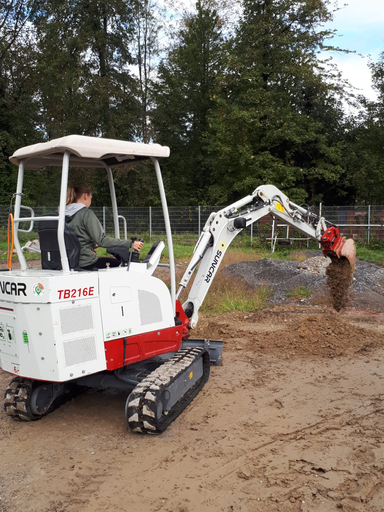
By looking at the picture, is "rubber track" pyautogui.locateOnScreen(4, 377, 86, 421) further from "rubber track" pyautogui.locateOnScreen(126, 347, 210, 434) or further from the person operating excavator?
the person operating excavator

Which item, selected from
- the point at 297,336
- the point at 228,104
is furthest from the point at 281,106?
the point at 297,336

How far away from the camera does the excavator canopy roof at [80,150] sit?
3.98 meters

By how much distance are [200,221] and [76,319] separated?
A: 16873 millimetres

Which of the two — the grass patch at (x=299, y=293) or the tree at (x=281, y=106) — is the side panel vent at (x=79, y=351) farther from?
the tree at (x=281, y=106)

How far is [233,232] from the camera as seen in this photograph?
643 centimetres

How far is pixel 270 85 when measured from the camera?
83.7 feet

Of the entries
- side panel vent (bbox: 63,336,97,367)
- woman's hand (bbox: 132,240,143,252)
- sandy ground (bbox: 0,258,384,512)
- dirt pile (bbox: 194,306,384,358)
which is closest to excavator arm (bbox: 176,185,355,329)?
sandy ground (bbox: 0,258,384,512)

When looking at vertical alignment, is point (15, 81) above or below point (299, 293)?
above

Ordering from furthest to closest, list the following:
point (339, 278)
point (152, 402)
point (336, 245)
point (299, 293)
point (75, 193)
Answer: point (299, 293) < point (339, 278) < point (336, 245) < point (75, 193) < point (152, 402)

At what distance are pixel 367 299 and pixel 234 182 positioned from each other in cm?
Answer: 1815

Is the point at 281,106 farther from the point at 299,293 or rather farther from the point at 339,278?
the point at 339,278

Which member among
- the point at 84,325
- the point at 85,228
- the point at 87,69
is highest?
the point at 87,69

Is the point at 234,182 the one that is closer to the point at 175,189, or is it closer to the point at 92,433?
the point at 175,189

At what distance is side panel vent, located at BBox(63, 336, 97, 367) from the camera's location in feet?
12.6
